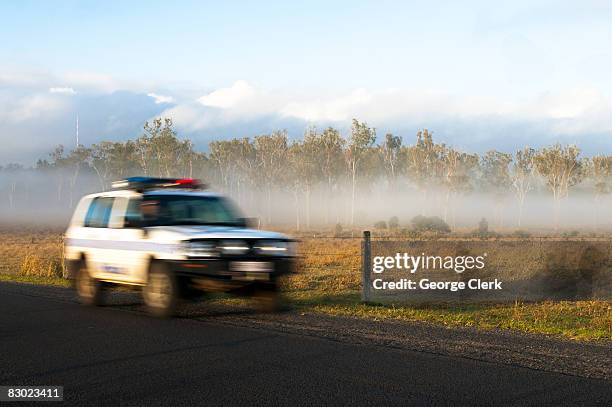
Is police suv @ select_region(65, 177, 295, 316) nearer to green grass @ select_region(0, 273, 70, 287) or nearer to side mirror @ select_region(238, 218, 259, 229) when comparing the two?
side mirror @ select_region(238, 218, 259, 229)

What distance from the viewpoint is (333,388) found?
6.82 metres

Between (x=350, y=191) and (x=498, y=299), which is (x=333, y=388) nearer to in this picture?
(x=498, y=299)

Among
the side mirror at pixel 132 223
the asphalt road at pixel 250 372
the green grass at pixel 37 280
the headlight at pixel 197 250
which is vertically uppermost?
the side mirror at pixel 132 223

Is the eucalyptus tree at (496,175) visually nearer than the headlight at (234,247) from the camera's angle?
No

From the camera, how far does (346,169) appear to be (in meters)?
104

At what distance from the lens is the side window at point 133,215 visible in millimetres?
12477

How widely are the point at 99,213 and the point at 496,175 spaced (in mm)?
106762

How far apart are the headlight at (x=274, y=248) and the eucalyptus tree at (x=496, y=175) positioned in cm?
10151

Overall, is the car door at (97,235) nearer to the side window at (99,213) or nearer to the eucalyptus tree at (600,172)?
the side window at (99,213)

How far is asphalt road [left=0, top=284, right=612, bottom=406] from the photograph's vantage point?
255 inches

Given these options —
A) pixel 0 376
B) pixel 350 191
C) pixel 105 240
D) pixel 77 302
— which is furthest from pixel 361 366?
pixel 350 191

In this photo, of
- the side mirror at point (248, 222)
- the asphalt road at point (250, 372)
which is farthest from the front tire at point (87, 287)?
the asphalt road at point (250, 372)

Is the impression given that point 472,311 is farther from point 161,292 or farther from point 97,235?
point 97,235

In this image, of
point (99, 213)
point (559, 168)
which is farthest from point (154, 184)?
point (559, 168)
